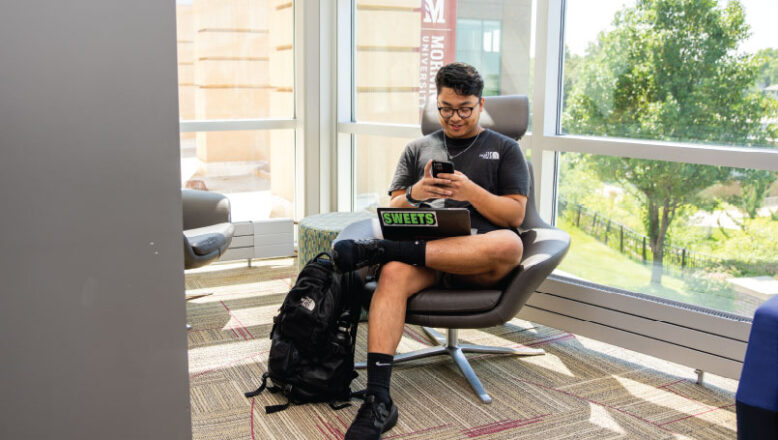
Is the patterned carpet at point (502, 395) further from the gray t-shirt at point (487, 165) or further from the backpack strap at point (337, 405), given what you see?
the gray t-shirt at point (487, 165)

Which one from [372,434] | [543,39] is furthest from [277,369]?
[543,39]

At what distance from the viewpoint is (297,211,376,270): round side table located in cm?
333

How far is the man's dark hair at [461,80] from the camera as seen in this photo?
8.79 feet

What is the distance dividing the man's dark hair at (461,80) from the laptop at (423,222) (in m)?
0.49

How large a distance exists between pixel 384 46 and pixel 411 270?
90.8 inches

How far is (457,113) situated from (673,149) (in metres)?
0.85

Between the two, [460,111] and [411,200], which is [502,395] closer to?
[411,200]

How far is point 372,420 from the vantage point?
229 cm

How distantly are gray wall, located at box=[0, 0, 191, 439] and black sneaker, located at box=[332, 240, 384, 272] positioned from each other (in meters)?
1.38

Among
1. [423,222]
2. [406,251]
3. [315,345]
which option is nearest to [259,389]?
[315,345]

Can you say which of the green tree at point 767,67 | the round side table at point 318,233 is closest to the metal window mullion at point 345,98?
the round side table at point 318,233

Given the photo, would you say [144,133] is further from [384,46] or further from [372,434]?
[384,46]

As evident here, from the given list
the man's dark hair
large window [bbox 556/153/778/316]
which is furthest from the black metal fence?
the man's dark hair

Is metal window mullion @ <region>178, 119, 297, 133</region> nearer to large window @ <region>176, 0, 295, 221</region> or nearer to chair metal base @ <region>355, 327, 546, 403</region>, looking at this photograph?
large window @ <region>176, 0, 295, 221</region>
